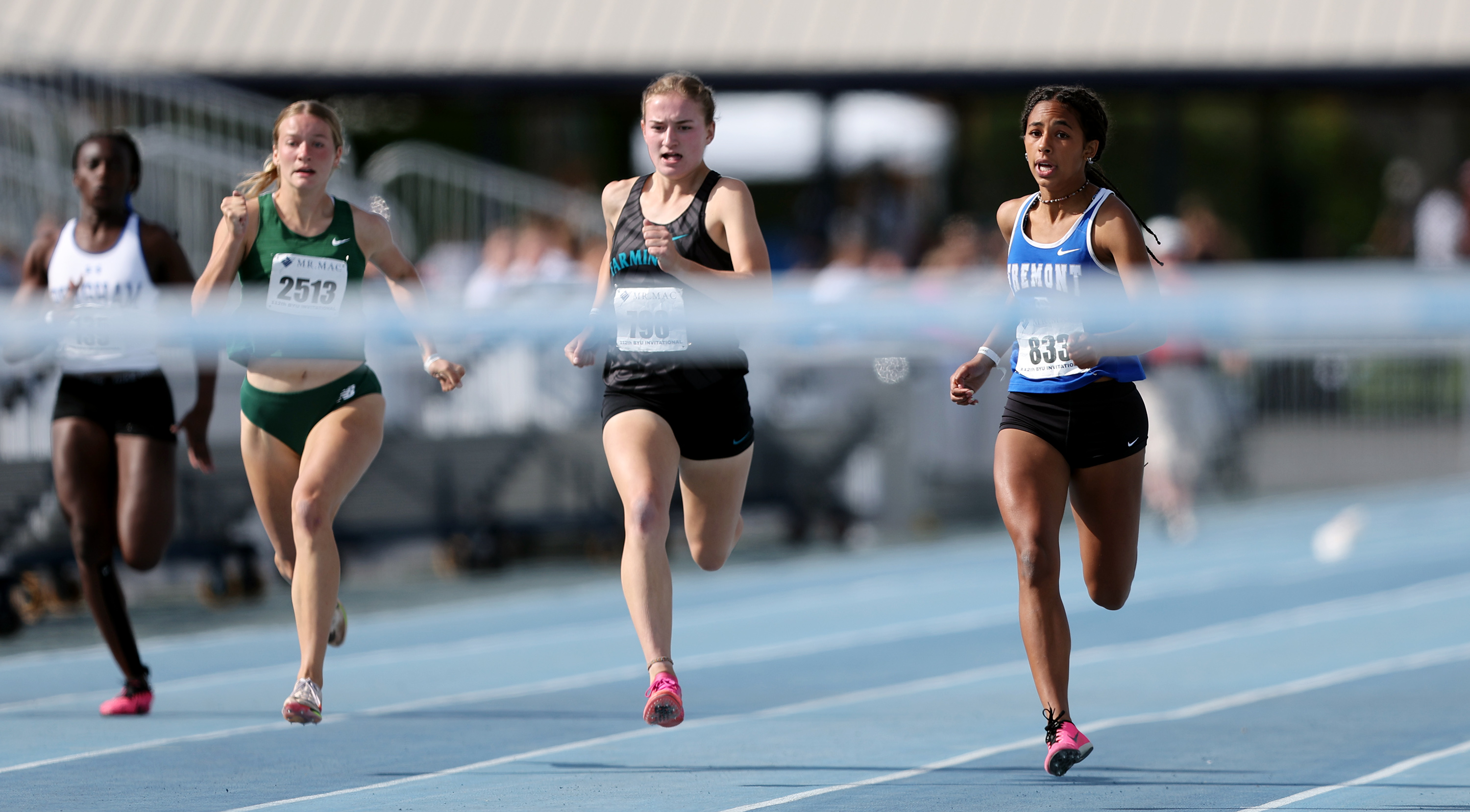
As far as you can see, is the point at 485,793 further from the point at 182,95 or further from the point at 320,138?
the point at 182,95

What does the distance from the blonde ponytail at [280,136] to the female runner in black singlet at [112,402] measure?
39.1 inches

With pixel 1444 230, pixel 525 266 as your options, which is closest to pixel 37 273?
pixel 525 266

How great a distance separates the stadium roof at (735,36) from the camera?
23.1m

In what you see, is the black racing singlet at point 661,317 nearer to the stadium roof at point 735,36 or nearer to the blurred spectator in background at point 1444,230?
the blurred spectator in background at point 1444,230

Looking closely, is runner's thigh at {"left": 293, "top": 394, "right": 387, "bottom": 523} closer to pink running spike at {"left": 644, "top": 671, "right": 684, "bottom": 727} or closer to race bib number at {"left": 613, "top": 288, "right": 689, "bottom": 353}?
race bib number at {"left": 613, "top": 288, "right": 689, "bottom": 353}

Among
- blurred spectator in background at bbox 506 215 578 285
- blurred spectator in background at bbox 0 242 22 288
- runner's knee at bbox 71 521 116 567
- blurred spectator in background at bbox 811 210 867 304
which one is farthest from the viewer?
blurred spectator in background at bbox 811 210 867 304

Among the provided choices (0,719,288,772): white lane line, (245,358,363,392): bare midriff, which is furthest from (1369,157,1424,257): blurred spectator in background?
(245,358,363,392): bare midriff

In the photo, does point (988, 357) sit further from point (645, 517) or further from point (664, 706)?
point (664, 706)

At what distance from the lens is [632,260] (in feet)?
21.0

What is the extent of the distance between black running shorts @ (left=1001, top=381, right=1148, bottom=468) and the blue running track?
1082mm

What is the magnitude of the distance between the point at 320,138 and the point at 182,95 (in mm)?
9721

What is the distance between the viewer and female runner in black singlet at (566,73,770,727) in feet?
20.6

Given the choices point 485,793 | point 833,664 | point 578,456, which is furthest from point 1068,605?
point 485,793

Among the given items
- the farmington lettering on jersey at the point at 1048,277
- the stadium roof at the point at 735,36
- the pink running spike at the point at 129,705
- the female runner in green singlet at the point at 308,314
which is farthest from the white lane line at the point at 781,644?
the stadium roof at the point at 735,36
